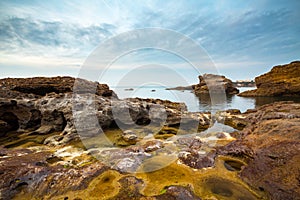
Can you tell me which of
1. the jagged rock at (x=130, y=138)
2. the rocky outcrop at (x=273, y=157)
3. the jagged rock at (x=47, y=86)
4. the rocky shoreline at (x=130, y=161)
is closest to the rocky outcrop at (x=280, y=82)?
the rocky shoreline at (x=130, y=161)

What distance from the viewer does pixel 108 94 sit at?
104ft

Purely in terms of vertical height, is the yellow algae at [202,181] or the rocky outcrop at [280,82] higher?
the rocky outcrop at [280,82]

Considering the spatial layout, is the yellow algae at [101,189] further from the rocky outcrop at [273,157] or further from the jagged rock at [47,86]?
the jagged rock at [47,86]

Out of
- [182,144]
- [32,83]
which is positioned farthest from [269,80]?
[32,83]

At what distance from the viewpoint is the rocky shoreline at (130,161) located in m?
7.67

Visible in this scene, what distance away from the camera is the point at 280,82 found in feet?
253

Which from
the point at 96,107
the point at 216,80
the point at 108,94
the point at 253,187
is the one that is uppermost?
the point at 216,80

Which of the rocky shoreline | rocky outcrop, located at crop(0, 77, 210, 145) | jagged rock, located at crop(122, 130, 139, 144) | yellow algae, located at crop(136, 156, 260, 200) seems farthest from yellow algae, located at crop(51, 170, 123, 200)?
rocky outcrop, located at crop(0, 77, 210, 145)

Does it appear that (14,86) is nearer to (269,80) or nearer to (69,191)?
(69,191)

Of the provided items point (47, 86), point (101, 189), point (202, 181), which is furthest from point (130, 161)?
point (47, 86)

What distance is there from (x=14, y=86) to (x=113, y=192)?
24.3 meters

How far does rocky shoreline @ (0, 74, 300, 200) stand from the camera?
25.2 ft

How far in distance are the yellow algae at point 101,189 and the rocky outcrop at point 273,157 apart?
6631 millimetres

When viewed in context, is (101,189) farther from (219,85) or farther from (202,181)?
(219,85)
